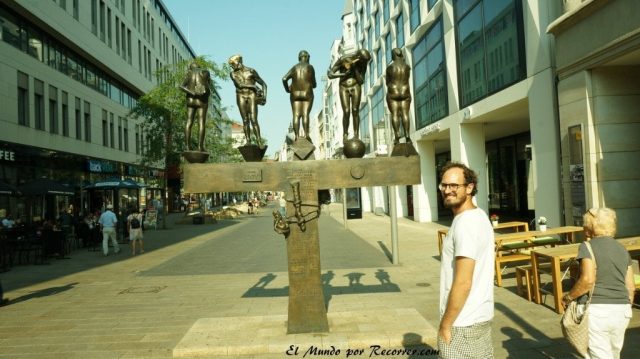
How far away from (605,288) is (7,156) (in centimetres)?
2508

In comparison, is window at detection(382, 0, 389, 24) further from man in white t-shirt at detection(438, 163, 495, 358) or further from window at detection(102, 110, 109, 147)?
man in white t-shirt at detection(438, 163, 495, 358)

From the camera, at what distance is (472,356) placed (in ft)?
9.98

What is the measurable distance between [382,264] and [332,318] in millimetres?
6743

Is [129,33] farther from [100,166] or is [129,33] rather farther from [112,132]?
[100,166]

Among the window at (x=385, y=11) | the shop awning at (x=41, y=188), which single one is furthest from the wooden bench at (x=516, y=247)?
A: the window at (x=385, y=11)

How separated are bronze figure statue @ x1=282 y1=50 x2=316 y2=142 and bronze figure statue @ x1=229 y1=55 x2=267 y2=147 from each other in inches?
17.6

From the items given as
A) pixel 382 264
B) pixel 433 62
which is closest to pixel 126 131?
pixel 433 62

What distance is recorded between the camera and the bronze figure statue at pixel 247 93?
637cm

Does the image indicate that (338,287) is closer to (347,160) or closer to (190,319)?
(190,319)

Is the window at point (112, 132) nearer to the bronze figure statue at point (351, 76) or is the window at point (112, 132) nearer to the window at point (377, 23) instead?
the window at point (377, 23)

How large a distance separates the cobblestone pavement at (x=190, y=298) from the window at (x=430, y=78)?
845cm

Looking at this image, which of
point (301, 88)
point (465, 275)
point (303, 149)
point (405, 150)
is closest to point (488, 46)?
point (405, 150)

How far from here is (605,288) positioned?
160 inches

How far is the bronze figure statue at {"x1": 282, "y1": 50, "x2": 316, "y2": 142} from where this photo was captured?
20.7 ft
